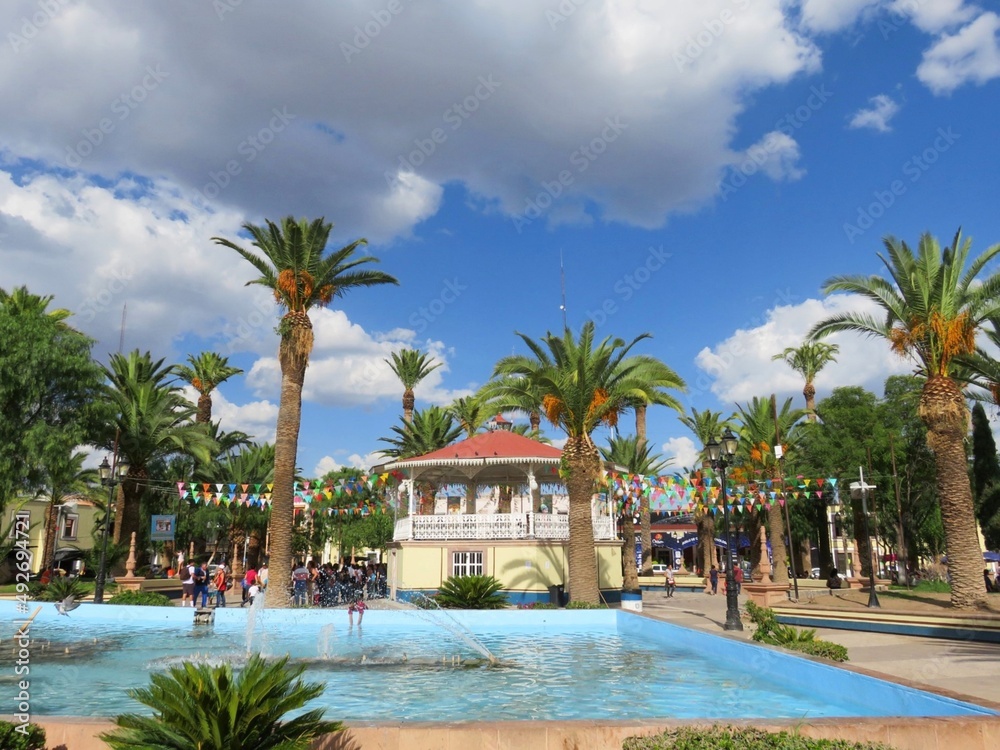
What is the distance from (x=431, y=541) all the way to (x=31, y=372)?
57.1ft

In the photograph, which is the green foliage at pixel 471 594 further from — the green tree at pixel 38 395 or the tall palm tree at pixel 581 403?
the green tree at pixel 38 395

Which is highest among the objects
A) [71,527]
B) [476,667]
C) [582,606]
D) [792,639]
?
[71,527]

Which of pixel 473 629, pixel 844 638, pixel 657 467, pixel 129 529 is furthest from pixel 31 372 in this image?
pixel 657 467

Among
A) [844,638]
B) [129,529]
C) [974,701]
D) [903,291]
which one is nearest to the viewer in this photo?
[974,701]

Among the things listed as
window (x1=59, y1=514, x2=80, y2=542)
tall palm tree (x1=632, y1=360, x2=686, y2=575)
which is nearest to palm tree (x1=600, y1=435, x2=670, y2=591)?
tall palm tree (x1=632, y1=360, x2=686, y2=575)

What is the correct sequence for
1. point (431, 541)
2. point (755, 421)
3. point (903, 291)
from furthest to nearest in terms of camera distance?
point (755, 421), point (431, 541), point (903, 291)

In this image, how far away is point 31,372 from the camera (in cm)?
2894

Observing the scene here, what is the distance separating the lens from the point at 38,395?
29.5 m

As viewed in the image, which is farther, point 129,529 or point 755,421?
point 755,421

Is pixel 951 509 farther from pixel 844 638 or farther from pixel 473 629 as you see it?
pixel 473 629

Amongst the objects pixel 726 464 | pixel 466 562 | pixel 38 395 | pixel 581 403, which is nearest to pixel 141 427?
pixel 38 395

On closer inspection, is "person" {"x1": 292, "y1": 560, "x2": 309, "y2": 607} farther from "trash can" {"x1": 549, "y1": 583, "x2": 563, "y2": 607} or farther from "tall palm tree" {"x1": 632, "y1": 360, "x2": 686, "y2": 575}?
"tall palm tree" {"x1": 632, "y1": 360, "x2": 686, "y2": 575}

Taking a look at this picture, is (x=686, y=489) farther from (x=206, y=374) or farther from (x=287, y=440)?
(x=206, y=374)

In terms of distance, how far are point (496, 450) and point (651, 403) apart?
24.9 ft
